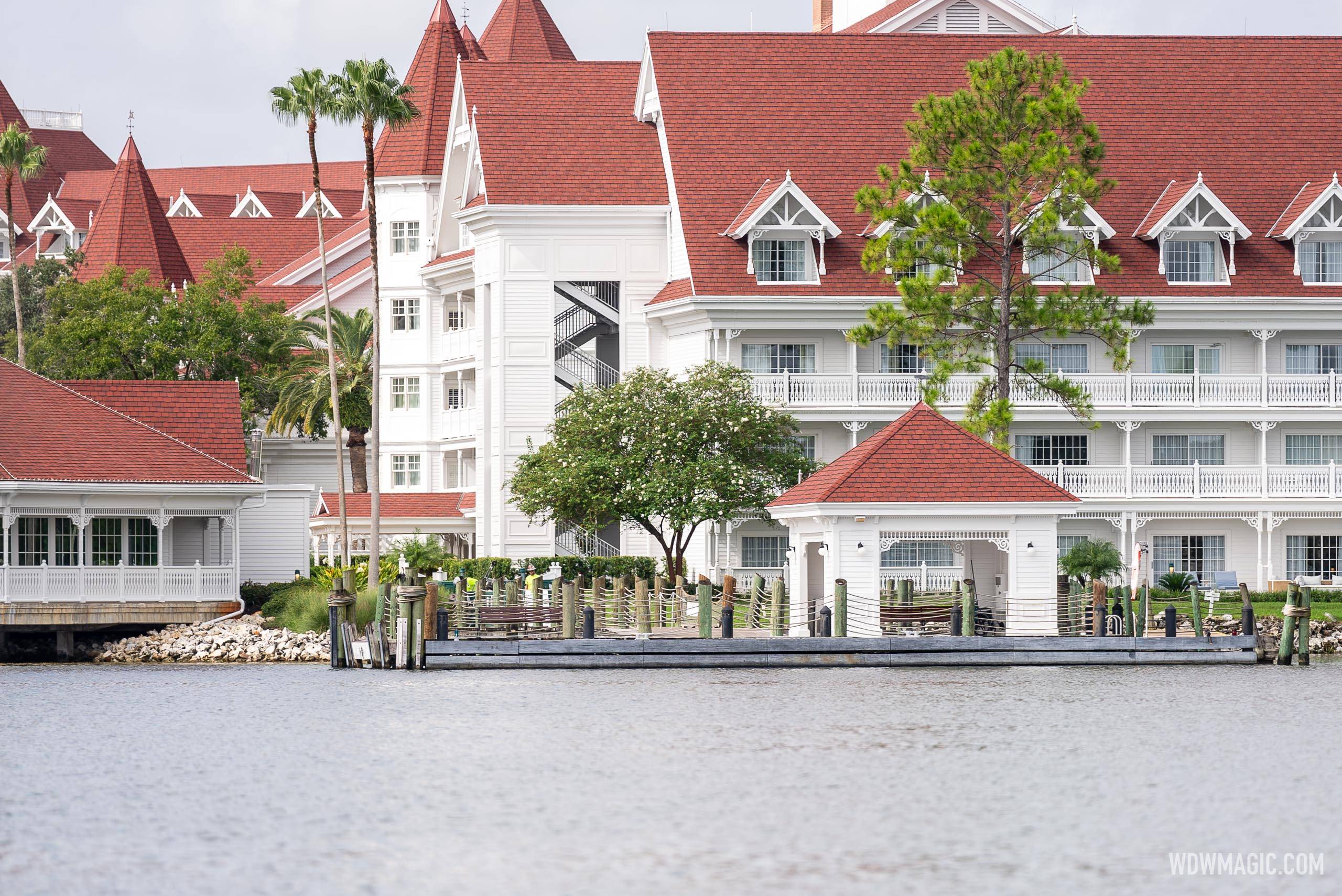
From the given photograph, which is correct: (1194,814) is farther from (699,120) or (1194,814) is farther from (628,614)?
(699,120)

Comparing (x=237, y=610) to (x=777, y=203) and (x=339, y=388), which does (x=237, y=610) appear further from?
(x=339, y=388)

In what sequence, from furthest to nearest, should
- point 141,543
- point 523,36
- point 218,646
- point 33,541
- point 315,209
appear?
point 315,209 → point 523,36 → point 141,543 → point 33,541 → point 218,646

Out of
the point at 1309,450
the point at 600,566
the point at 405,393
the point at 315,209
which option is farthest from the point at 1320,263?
the point at 315,209

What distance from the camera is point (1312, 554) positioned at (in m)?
62.6

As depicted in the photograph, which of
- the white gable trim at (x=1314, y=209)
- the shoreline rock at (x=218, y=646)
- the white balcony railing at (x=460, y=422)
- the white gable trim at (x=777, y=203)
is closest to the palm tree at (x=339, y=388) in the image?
the white balcony railing at (x=460, y=422)

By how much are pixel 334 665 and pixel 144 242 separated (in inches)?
2018

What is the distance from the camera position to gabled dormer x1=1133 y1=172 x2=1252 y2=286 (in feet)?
202

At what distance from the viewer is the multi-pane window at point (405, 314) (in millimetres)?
77062

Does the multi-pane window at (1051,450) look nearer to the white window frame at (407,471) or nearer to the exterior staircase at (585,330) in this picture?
the exterior staircase at (585,330)

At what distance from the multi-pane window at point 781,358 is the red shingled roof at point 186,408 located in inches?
585

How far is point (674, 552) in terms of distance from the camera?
204 ft

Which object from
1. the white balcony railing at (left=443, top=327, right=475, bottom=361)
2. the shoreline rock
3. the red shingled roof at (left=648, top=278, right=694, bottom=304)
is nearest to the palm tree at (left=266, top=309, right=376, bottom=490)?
the white balcony railing at (left=443, top=327, right=475, bottom=361)

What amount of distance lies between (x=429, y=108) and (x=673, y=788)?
189 ft

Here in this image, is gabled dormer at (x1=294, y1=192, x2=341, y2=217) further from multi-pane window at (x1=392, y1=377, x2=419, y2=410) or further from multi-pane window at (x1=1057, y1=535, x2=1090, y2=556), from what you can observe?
multi-pane window at (x1=1057, y1=535, x2=1090, y2=556)
